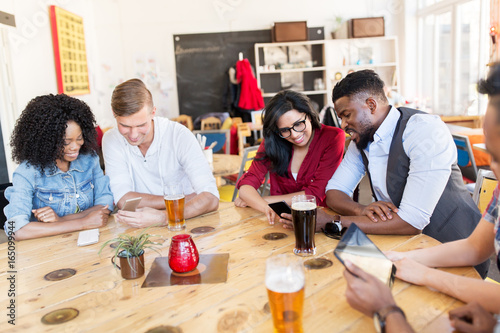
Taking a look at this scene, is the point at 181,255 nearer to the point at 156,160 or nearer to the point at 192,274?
the point at 192,274

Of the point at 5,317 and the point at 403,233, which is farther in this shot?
the point at 403,233

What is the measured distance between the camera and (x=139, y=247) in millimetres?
1309

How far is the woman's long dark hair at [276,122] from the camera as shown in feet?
7.50

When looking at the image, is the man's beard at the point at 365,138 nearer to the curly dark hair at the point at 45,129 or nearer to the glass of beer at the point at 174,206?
the glass of beer at the point at 174,206

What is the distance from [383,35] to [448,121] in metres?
2.24

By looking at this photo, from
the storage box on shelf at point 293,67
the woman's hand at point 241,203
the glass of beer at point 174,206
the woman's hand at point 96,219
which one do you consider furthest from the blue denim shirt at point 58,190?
the storage box on shelf at point 293,67

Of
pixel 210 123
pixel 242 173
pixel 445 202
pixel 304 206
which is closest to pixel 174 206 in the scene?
pixel 304 206

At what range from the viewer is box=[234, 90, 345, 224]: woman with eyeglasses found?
228 cm

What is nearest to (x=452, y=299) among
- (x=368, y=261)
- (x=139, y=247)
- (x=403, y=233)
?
(x=368, y=261)

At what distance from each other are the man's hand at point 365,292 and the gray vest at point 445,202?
0.92 m

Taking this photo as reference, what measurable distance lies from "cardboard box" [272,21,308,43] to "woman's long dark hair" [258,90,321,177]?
18.0 ft

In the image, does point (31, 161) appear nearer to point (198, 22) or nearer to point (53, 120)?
point (53, 120)

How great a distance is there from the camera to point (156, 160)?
238cm

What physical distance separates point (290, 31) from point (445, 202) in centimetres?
630
